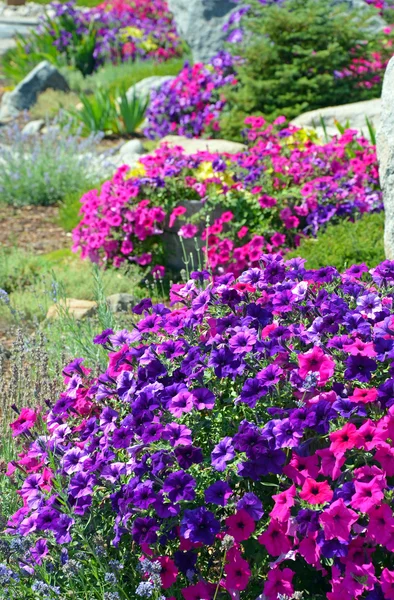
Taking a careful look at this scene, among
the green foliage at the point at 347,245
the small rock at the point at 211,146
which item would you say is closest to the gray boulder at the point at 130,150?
the small rock at the point at 211,146

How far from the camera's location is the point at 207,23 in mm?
11930

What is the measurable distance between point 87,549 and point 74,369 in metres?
0.74

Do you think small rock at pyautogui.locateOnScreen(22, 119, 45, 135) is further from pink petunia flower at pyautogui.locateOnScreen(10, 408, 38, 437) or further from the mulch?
pink petunia flower at pyautogui.locateOnScreen(10, 408, 38, 437)

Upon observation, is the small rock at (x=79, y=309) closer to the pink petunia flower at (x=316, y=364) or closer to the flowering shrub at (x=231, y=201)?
the flowering shrub at (x=231, y=201)

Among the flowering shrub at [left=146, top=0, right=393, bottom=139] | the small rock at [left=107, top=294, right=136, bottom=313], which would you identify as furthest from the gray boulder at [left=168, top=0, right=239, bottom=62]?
the small rock at [left=107, top=294, right=136, bottom=313]

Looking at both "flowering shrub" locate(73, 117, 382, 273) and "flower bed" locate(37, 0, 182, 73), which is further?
"flower bed" locate(37, 0, 182, 73)

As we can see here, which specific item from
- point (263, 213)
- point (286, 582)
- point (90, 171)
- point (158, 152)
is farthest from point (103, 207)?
point (286, 582)

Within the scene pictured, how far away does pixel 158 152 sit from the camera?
677 cm

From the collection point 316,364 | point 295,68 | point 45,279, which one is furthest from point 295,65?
point 316,364

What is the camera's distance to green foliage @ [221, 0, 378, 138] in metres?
9.02

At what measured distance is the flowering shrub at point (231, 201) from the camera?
19.5 feet

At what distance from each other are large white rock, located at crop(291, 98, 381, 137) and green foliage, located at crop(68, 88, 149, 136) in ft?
10.6

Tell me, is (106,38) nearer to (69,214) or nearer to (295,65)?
(295,65)

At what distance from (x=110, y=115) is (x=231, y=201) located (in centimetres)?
572
